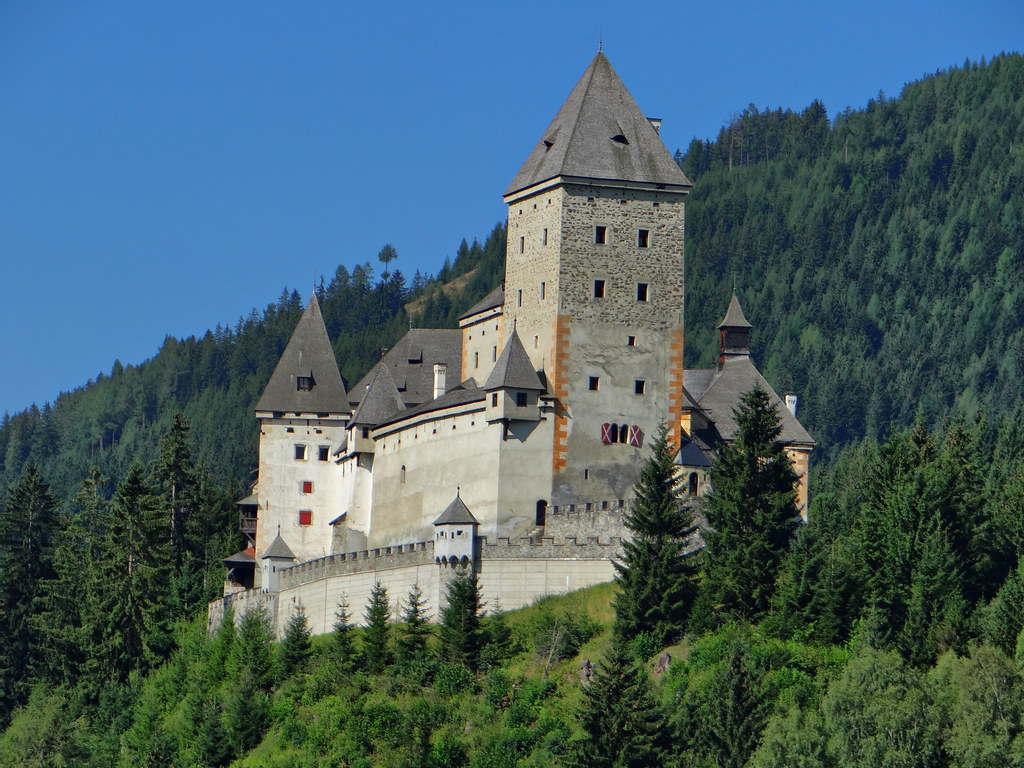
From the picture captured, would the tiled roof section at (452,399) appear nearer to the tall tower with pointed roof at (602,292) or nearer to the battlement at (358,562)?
the tall tower with pointed roof at (602,292)

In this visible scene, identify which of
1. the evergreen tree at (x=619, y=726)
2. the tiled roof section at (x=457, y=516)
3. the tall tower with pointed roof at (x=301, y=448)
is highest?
the tall tower with pointed roof at (x=301, y=448)

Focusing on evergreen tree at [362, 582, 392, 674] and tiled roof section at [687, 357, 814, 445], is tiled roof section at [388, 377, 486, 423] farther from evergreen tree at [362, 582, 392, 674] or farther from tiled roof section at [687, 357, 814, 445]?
tiled roof section at [687, 357, 814, 445]

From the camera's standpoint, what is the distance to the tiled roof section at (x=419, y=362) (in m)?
77.1

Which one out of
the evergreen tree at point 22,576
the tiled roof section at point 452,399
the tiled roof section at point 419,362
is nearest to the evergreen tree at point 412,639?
the tiled roof section at point 452,399

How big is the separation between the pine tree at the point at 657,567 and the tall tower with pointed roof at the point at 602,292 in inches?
238

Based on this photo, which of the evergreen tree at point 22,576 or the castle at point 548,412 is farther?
the evergreen tree at point 22,576

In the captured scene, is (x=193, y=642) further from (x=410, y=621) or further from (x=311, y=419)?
(x=410, y=621)

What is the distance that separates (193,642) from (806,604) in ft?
90.1

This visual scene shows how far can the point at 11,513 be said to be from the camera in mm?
85188

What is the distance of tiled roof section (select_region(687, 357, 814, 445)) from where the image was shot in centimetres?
7550

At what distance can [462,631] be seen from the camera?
205 feet

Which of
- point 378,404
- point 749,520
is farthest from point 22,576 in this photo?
point 749,520

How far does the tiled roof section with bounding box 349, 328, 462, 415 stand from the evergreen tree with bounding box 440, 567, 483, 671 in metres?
14.7

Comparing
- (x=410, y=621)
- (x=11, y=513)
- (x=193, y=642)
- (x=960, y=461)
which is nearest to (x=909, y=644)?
(x=960, y=461)
